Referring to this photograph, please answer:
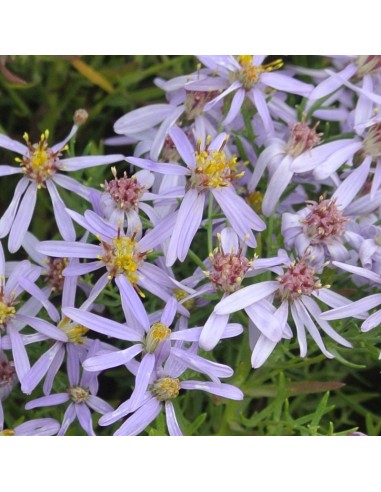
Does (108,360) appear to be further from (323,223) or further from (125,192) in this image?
(323,223)

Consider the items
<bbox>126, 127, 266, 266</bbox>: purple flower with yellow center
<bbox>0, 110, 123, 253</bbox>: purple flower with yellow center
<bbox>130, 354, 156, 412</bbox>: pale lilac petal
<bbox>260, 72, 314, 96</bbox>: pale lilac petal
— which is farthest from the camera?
<bbox>260, 72, 314, 96</bbox>: pale lilac petal

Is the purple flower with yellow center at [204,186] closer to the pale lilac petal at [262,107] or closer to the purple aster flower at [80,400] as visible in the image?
the pale lilac petal at [262,107]

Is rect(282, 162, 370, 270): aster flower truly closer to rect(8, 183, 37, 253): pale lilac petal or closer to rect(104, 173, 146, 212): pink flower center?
rect(104, 173, 146, 212): pink flower center

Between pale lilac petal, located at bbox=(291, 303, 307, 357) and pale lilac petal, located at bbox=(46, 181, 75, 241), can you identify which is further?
pale lilac petal, located at bbox=(46, 181, 75, 241)

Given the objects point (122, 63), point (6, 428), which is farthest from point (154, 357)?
point (122, 63)

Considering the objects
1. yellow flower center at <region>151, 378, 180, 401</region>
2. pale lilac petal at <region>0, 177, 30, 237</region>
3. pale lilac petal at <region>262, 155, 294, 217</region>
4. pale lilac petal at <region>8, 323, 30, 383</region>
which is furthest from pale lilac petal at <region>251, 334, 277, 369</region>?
pale lilac petal at <region>0, 177, 30, 237</region>

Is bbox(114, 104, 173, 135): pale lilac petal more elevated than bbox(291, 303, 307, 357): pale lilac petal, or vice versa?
bbox(114, 104, 173, 135): pale lilac petal

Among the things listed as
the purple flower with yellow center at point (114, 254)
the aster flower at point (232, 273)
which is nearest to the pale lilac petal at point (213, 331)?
the aster flower at point (232, 273)

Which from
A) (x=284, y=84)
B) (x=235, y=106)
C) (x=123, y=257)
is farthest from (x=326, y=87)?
(x=123, y=257)
